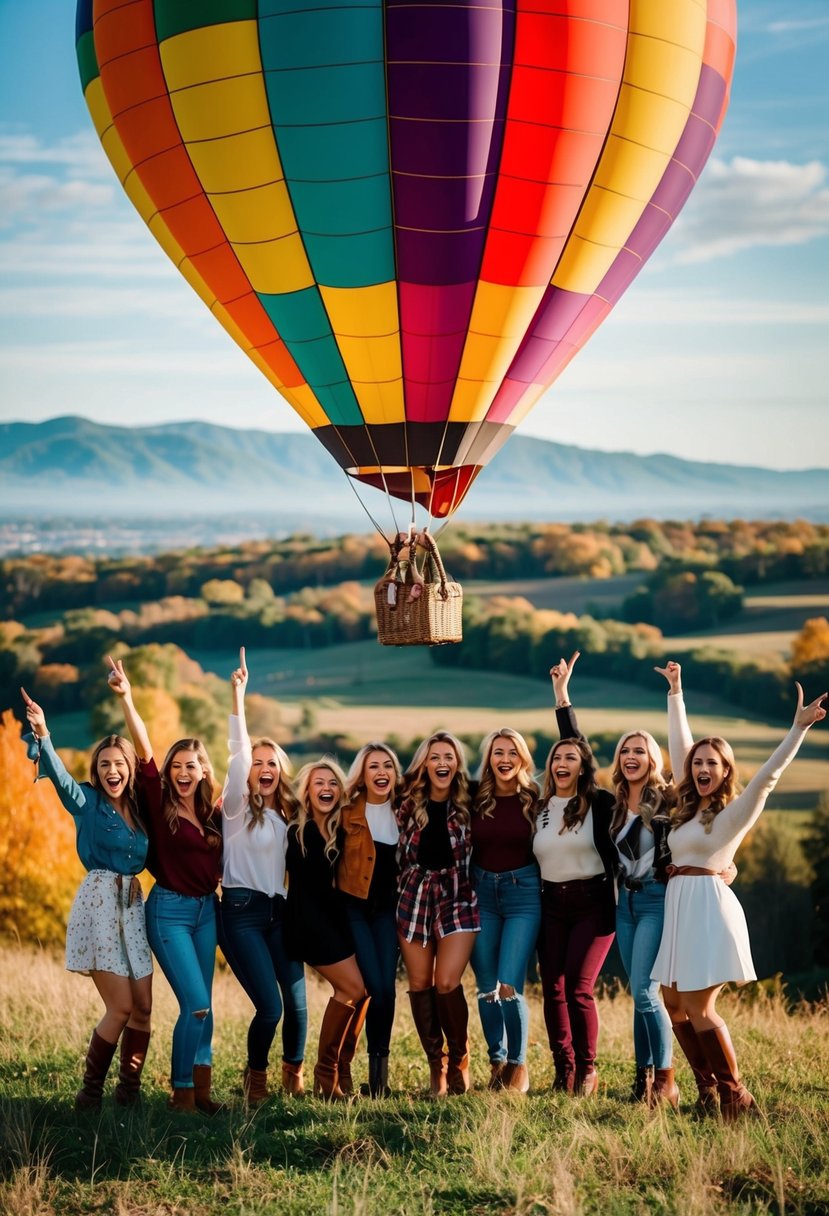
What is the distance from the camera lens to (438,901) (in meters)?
6.07

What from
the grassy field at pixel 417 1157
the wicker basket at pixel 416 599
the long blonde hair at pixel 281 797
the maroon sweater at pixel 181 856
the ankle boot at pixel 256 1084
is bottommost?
the grassy field at pixel 417 1157

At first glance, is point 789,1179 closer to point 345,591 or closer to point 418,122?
point 418,122

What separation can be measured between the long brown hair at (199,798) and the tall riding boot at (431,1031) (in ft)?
3.83

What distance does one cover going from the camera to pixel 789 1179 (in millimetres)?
5164

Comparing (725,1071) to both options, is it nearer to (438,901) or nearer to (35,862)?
(438,901)

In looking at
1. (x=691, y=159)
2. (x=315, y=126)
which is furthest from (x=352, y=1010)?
(x=691, y=159)

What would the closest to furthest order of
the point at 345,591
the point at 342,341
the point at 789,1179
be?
the point at 789,1179 < the point at 342,341 < the point at 345,591

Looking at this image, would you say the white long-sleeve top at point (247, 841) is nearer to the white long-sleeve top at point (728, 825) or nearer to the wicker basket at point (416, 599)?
the white long-sleeve top at point (728, 825)

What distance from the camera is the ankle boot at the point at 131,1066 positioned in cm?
598

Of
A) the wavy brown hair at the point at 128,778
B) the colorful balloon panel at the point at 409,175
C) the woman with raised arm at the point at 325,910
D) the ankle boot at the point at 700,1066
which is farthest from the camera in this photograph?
the colorful balloon panel at the point at 409,175

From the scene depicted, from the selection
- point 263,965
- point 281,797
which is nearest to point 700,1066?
point 263,965

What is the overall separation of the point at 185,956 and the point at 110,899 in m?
0.41

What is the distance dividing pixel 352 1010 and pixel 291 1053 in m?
0.37

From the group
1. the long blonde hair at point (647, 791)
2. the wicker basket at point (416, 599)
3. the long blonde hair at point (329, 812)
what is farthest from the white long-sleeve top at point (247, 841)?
the wicker basket at point (416, 599)
